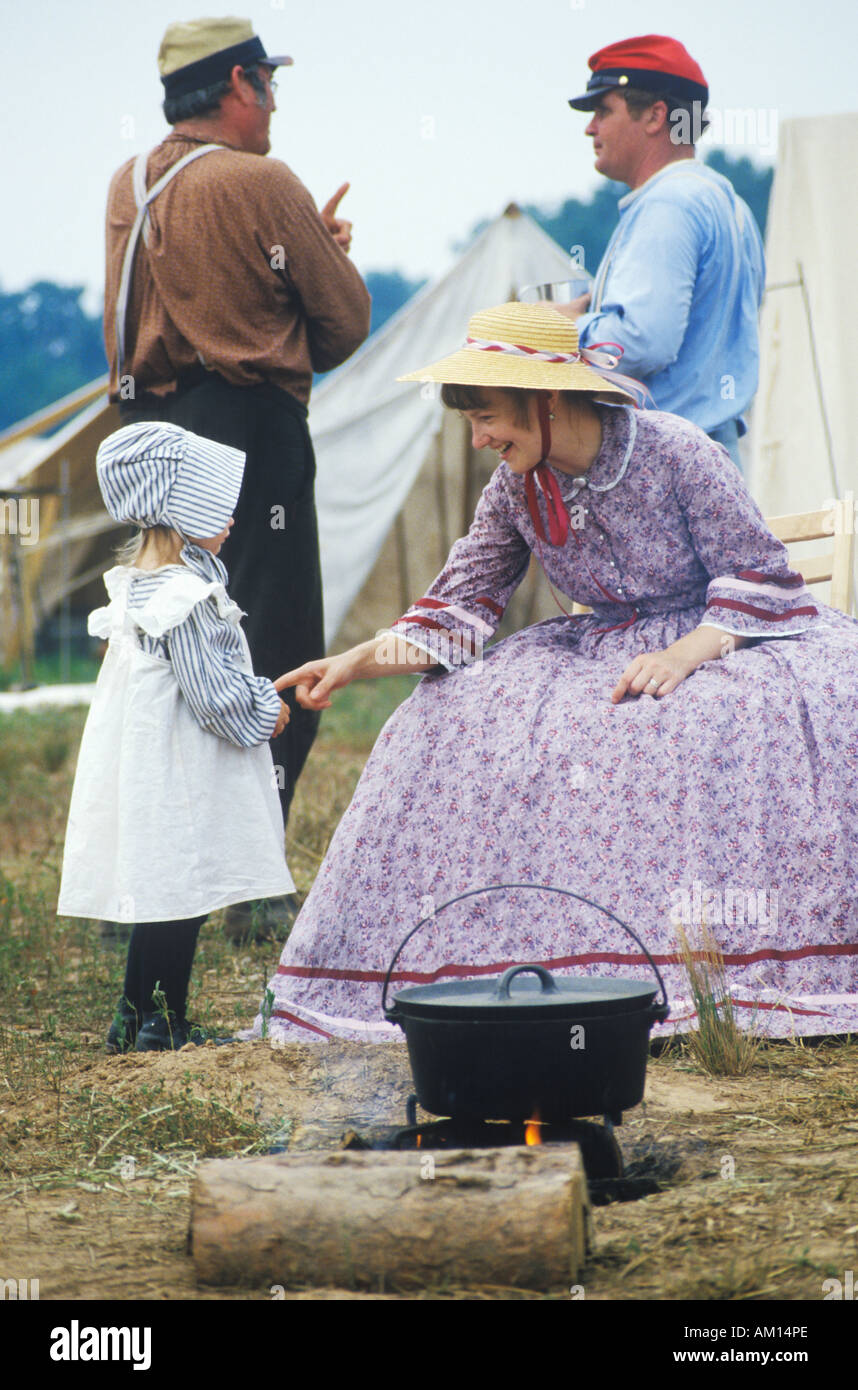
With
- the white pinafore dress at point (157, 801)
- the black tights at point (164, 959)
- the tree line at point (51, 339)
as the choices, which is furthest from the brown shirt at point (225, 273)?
the tree line at point (51, 339)

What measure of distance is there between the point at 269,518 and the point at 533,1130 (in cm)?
187

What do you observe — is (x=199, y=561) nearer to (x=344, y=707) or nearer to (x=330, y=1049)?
(x=330, y=1049)

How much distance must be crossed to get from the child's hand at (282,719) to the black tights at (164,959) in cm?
38

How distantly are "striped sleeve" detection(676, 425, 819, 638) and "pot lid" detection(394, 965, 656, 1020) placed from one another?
0.96 metres

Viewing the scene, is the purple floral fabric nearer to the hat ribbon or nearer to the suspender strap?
the hat ribbon

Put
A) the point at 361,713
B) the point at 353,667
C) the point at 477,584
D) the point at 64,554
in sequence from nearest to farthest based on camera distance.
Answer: the point at 353,667 < the point at 477,584 < the point at 361,713 < the point at 64,554

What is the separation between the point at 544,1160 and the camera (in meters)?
1.67

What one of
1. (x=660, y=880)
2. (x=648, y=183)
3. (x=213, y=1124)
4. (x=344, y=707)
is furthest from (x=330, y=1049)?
(x=344, y=707)

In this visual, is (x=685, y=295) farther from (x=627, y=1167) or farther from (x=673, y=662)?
(x=627, y=1167)

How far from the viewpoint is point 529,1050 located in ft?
6.37

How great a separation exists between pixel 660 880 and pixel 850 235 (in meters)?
3.97

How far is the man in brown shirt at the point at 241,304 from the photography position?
3.34 meters

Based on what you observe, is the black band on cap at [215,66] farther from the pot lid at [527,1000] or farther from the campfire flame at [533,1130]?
the campfire flame at [533,1130]

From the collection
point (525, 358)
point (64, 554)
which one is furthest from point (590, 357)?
point (64, 554)
